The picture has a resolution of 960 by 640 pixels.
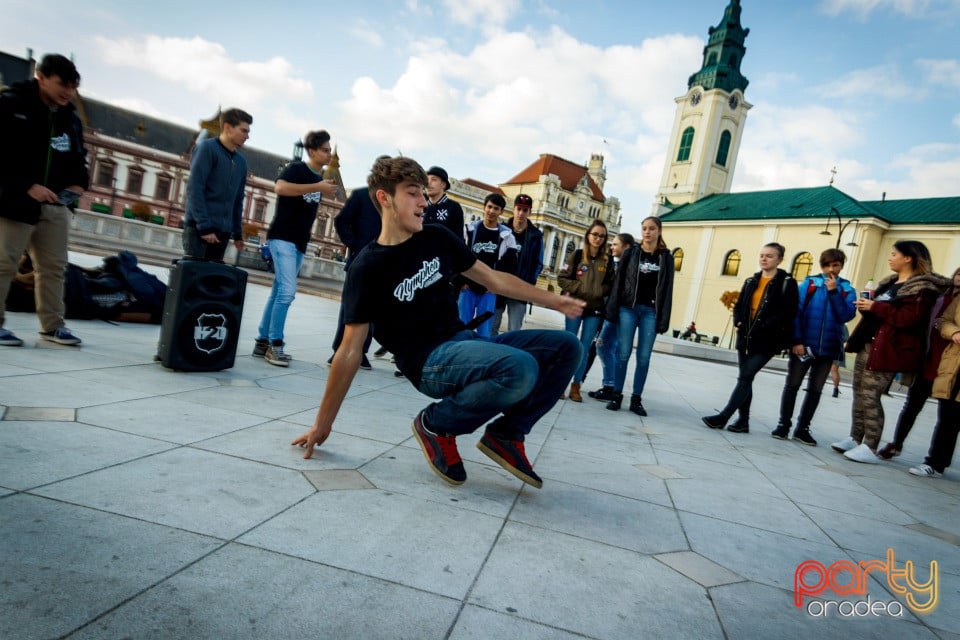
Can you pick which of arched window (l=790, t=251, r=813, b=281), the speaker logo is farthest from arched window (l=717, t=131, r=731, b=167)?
the speaker logo

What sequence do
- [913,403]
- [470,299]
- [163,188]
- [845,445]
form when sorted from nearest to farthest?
[913,403]
[845,445]
[470,299]
[163,188]

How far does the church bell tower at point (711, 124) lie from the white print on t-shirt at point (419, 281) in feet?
170

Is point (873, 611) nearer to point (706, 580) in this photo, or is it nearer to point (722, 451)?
point (706, 580)

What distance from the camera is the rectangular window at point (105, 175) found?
59906 mm

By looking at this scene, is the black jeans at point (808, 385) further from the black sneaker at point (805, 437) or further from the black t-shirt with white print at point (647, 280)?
the black t-shirt with white print at point (647, 280)

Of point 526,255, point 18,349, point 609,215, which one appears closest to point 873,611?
point 526,255

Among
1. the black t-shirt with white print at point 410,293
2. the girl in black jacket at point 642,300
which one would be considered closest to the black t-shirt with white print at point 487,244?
the girl in black jacket at point 642,300

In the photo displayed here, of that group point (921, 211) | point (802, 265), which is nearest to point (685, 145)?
point (802, 265)

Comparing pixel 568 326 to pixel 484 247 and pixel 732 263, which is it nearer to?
pixel 484 247

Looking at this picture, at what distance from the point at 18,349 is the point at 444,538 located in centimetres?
372

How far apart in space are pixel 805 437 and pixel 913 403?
36.7 inches

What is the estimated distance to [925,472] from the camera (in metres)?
4.54

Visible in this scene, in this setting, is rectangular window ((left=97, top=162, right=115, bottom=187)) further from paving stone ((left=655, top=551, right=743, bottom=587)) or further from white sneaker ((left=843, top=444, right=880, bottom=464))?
paving stone ((left=655, top=551, right=743, bottom=587))

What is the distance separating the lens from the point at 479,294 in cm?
570
